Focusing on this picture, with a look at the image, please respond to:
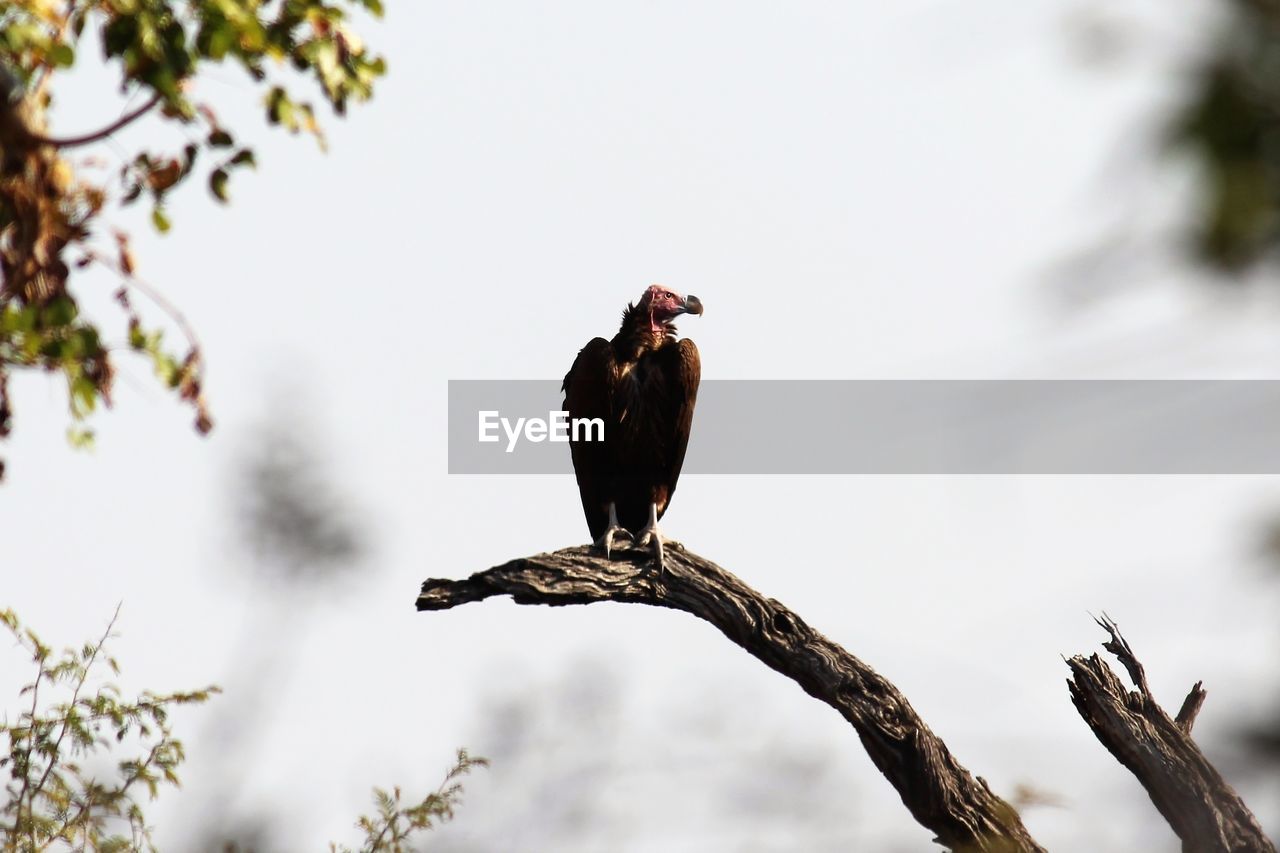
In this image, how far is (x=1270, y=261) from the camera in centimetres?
95

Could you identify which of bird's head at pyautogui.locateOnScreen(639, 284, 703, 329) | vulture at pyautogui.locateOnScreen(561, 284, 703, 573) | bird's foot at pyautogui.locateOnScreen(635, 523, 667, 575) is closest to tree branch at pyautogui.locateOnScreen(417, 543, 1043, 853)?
bird's foot at pyautogui.locateOnScreen(635, 523, 667, 575)

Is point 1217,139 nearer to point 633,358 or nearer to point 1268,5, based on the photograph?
point 1268,5

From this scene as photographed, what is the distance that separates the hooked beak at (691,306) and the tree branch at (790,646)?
169 centimetres

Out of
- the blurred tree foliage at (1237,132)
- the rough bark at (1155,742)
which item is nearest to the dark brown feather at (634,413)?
the rough bark at (1155,742)

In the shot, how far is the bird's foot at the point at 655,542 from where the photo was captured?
204 inches

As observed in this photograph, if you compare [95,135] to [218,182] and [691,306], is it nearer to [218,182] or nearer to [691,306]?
[218,182]

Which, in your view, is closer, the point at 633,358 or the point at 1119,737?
the point at 1119,737

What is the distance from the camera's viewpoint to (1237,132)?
91 centimetres

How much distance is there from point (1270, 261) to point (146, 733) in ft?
15.8

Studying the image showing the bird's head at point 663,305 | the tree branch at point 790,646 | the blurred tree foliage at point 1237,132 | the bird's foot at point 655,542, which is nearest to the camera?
the blurred tree foliage at point 1237,132

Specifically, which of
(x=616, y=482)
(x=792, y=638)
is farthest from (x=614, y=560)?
(x=616, y=482)

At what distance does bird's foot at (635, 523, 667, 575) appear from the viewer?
518 cm

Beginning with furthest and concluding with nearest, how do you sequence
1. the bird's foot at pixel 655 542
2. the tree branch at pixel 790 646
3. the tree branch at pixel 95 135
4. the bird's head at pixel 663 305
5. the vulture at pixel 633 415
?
the bird's head at pixel 663 305 → the vulture at pixel 633 415 → the bird's foot at pixel 655 542 → the tree branch at pixel 790 646 → the tree branch at pixel 95 135

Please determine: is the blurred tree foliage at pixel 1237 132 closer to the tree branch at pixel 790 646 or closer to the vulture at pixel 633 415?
the tree branch at pixel 790 646
